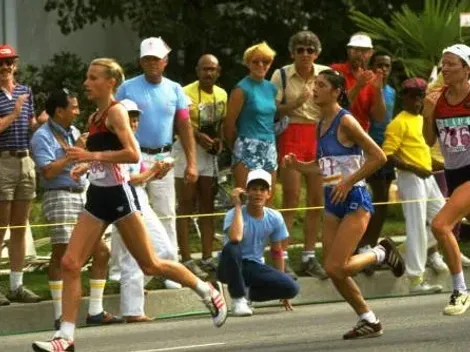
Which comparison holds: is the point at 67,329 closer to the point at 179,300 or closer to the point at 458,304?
the point at 458,304

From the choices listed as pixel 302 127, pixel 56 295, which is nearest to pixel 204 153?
pixel 302 127

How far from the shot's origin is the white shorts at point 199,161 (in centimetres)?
1712

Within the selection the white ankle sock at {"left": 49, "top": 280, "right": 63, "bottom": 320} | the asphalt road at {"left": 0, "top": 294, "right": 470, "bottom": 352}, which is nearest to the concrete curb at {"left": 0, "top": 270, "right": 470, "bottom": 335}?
the white ankle sock at {"left": 49, "top": 280, "right": 63, "bottom": 320}

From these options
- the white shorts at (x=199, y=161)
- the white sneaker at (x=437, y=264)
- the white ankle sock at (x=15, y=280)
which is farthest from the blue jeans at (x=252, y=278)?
the white sneaker at (x=437, y=264)

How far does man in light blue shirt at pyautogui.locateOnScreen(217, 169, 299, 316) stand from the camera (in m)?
15.4

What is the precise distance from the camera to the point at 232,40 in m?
24.7

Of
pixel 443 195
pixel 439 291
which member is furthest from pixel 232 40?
pixel 439 291

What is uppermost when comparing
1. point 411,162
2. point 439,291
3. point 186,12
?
point 186,12

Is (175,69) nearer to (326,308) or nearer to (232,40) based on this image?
(232,40)

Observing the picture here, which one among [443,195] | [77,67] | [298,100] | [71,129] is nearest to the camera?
[71,129]

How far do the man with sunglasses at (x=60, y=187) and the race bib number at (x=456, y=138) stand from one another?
306 centimetres

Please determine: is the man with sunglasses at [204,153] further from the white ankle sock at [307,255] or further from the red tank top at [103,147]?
the red tank top at [103,147]

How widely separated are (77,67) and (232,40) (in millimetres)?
2138

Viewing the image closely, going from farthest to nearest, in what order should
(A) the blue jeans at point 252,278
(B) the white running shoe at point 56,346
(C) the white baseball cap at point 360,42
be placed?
(C) the white baseball cap at point 360,42 < (A) the blue jeans at point 252,278 < (B) the white running shoe at point 56,346
